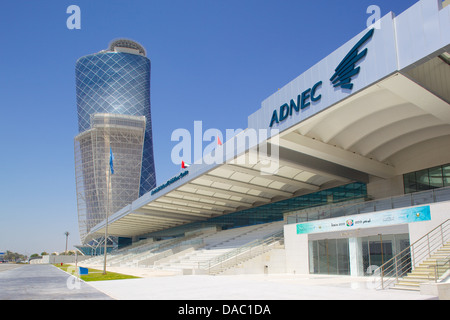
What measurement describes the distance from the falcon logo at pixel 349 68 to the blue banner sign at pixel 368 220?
6.99 meters

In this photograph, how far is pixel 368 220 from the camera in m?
21.2

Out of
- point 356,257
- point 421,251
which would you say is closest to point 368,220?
point 356,257

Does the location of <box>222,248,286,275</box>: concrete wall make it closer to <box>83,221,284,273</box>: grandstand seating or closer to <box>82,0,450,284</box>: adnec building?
<box>82,0,450,284</box>: adnec building

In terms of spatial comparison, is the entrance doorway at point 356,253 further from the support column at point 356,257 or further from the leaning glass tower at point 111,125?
the leaning glass tower at point 111,125

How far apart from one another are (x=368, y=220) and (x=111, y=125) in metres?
106

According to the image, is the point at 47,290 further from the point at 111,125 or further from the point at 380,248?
the point at 111,125

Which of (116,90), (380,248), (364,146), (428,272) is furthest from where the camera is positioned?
(116,90)

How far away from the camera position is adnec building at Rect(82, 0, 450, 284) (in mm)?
15414

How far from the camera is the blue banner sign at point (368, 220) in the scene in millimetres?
18375

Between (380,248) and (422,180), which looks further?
(422,180)

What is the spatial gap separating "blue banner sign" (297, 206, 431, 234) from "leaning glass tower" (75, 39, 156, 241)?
98.8 m

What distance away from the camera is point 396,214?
64.0ft

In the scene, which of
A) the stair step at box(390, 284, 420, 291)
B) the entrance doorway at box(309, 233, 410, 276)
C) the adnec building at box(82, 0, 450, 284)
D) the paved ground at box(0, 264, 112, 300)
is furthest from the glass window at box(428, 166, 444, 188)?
the paved ground at box(0, 264, 112, 300)

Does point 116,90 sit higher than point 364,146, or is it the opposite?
point 116,90
